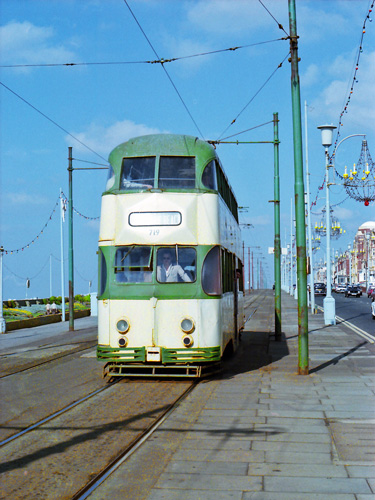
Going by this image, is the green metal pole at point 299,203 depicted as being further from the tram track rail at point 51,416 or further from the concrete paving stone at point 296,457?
the concrete paving stone at point 296,457

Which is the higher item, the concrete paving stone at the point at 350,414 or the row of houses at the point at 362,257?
the row of houses at the point at 362,257

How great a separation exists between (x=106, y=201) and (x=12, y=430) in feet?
18.0

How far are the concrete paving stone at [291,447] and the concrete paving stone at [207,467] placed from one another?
75 centimetres

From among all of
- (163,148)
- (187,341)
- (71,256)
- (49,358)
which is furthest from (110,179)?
(71,256)

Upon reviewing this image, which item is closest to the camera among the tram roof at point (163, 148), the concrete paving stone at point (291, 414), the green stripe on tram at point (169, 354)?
the concrete paving stone at point (291, 414)

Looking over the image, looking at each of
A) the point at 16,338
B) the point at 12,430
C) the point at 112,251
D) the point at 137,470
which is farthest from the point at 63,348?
the point at 137,470

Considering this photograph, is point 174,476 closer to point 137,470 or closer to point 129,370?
point 137,470

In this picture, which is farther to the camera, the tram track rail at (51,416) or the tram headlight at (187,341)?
the tram headlight at (187,341)

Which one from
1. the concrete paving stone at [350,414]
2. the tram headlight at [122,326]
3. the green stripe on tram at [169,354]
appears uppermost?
the tram headlight at [122,326]

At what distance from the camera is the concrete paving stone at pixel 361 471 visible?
6847mm

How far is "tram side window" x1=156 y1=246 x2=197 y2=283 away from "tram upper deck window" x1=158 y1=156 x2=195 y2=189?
116 cm

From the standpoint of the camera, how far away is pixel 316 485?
6516 millimetres

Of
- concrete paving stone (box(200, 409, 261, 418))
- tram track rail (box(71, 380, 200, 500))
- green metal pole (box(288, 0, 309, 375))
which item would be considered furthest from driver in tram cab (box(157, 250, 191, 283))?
concrete paving stone (box(200, 409, 261, 418))

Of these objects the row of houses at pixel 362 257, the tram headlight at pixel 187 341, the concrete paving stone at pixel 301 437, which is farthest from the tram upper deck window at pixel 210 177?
the row of houses at pixel 362 257
